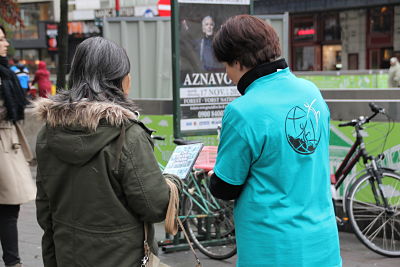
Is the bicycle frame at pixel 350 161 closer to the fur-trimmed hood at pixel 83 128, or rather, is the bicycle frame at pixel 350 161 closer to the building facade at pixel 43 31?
the fur-trimmed hood at pixel 83 128

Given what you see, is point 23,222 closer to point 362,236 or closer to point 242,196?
point 362,236

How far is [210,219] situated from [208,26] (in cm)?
177

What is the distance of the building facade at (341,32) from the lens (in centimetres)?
2928

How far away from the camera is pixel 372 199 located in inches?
213

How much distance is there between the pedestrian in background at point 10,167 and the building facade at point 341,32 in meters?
26.2

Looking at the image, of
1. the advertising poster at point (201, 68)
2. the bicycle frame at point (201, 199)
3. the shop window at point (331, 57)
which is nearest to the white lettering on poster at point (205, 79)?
the advertising poster at point (201, 68)

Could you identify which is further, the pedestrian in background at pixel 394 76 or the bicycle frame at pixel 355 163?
the pedestrian in background at pixel 394 76

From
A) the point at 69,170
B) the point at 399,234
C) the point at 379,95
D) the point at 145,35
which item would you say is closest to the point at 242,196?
the point at 69,170

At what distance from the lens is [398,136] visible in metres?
5.69

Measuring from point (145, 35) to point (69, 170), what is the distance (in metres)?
5.91

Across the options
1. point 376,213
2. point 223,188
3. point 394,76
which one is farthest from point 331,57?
point 223,188

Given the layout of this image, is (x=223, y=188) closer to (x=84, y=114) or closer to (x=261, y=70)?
(x=261, y=70)

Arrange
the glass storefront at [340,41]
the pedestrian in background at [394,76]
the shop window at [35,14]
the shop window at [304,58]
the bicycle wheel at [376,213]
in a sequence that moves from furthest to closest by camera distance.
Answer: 1. the shop window at [35,14]
2. the shop window at [304,58]
3. the glass storefront at [340,41]
4. the pedestrian in background at [394,76]
5. the bicycle wheel at [376,213]

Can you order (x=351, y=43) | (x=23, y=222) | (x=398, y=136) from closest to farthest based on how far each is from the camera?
1. (x=398, y=136)
2. (x=23, y=222)
3. (x=351, y=43)
